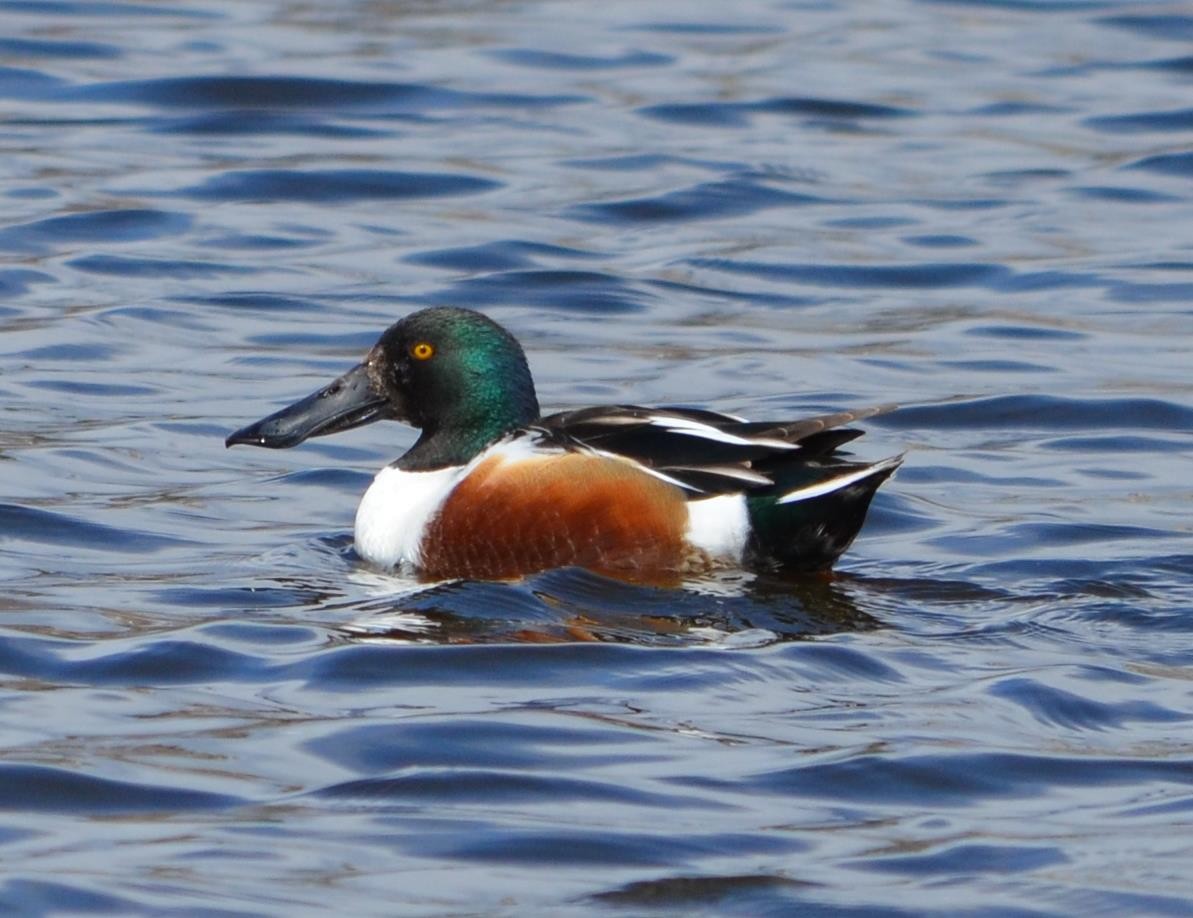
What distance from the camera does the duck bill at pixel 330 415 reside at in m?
7.64

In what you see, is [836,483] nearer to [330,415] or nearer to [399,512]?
[399,512]

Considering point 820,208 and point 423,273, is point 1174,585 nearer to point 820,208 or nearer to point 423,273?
point 423,273

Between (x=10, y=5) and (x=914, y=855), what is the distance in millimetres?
14071

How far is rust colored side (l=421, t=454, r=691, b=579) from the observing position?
22.5 ft

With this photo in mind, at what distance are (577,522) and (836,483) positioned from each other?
0.71 metres

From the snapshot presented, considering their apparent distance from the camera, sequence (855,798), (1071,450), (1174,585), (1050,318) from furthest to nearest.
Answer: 1. (1050,318)
2. (1071,450)
3. (1174,585)
4. (855,798)

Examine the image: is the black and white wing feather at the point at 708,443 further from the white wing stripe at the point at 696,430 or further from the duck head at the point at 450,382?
the duck head at the point at 450,382

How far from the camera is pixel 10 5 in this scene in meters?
17.5

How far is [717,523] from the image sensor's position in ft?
22.7

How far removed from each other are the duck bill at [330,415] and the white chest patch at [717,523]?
1.19 metres

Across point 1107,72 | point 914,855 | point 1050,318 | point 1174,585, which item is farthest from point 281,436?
point 1107,72

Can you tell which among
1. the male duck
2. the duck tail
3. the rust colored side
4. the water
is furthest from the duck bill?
the duck tail

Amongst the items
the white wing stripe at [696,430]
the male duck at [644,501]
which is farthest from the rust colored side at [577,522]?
the white wing stripe at [696,430]

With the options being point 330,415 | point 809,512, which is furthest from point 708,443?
point 330,415
